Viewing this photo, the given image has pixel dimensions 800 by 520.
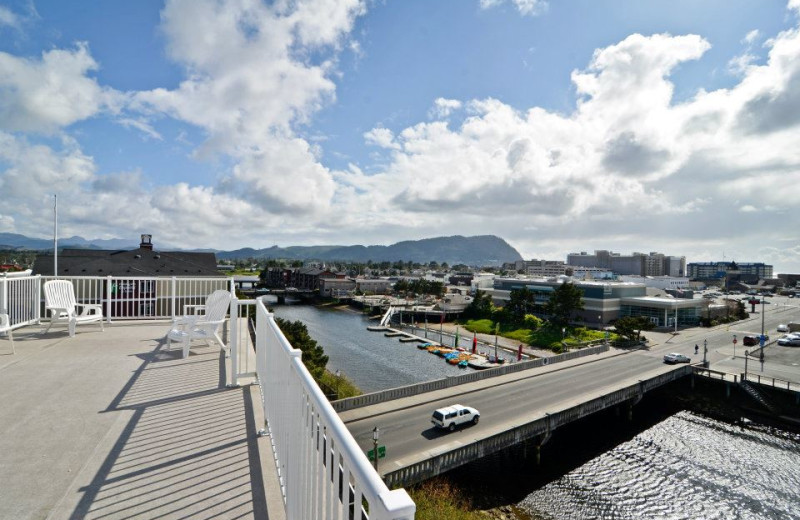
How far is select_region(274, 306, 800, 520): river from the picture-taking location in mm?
15641

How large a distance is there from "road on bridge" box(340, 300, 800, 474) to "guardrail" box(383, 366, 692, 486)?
0.22 meters

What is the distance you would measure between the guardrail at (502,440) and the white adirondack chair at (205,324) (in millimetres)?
8716

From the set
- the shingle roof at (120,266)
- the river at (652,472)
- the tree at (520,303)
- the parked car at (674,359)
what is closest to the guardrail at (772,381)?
the parked car at (674,359)

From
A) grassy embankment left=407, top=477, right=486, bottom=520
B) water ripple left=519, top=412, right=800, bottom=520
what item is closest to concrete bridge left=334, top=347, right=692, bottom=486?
grassy embankment left=407, top=477, right=486, bottom=520

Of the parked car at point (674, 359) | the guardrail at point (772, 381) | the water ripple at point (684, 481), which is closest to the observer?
the water ripple at point (684, 481)

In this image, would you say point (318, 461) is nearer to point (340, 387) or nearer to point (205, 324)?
point (205, 324)

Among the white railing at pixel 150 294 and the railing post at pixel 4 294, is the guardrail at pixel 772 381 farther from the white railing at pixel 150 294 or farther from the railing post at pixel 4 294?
the railing post at pixel 4 294

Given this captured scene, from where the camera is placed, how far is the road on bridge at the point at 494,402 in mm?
15062

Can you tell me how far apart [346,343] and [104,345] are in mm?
40894

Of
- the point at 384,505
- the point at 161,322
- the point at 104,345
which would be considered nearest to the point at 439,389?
the point at 161,322

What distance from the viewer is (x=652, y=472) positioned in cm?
1838

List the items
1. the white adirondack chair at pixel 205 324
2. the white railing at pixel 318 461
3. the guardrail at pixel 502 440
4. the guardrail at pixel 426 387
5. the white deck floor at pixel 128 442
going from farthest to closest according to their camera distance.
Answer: the guardrail at pixel 426 387 < the guardrail at pixel 502 440 < the white adirondack chair at pixel 205 324 < the white deck floor at pixel 128 442 < the white railing at pixel 318 461

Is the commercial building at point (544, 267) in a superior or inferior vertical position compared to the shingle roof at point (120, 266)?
inferior

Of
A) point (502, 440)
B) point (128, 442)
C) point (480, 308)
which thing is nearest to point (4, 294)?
point (128, 442)
